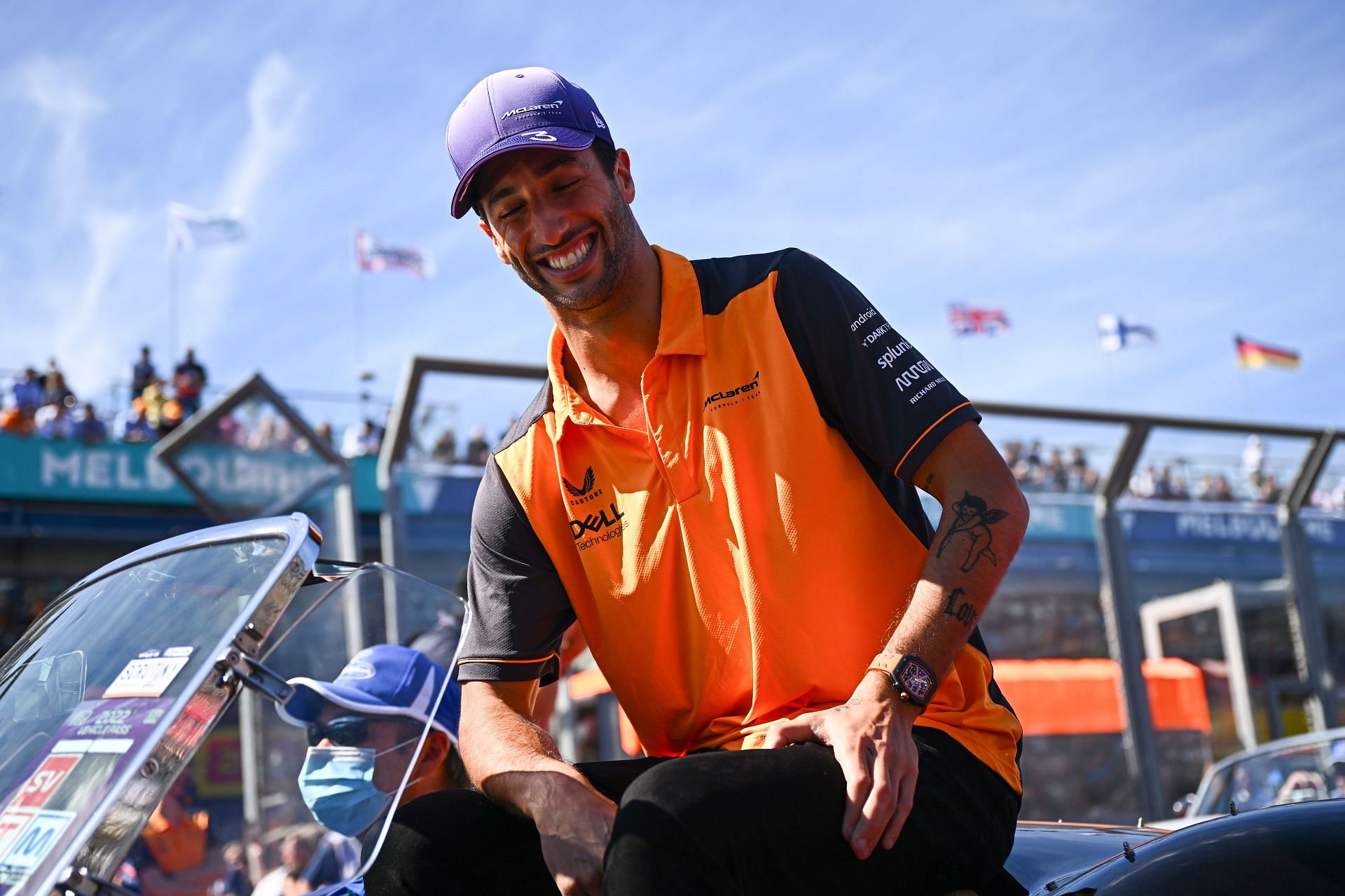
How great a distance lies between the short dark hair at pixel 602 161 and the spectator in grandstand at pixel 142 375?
18887 mm

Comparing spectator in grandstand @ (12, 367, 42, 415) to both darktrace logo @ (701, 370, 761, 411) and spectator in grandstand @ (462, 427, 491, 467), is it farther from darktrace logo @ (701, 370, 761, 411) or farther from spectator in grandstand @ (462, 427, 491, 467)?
darktrace logo @ (701, 370, 761, 411)

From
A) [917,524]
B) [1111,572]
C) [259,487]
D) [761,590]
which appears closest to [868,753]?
[761,590]

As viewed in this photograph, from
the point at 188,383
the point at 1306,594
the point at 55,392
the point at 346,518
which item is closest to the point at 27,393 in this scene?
the point at 55,392

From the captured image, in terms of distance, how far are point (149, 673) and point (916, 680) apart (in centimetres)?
97

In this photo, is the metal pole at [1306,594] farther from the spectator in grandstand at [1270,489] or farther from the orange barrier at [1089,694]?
the orange barrier at [1089,694]

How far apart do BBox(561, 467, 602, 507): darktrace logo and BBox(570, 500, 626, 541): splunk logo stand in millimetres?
30

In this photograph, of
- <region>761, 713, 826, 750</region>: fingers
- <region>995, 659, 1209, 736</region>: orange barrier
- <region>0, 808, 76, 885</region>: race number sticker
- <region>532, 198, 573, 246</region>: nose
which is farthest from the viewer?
<region>995, 659, 1209, 736</region>: orange barrier

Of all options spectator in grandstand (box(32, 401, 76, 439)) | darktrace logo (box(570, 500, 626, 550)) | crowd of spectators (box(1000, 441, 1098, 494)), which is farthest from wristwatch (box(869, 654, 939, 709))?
spectator in grandstand (box(32, 401, 76, 439))

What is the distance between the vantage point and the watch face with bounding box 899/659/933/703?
Answer: 1620 millimetres

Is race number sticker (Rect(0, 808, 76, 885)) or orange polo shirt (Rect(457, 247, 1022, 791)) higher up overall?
orange polo shirt (Rect(457, 247, 1022, 791))

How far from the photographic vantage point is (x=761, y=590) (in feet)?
5.96

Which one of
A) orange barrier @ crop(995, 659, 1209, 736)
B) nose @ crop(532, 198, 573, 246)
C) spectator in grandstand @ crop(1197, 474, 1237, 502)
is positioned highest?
nose @ crop(532, 198, 573, 246)

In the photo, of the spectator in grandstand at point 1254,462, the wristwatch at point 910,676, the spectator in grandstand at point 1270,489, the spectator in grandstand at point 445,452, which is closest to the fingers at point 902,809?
the wristwatch at point 910,676

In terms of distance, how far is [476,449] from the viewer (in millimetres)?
5781
